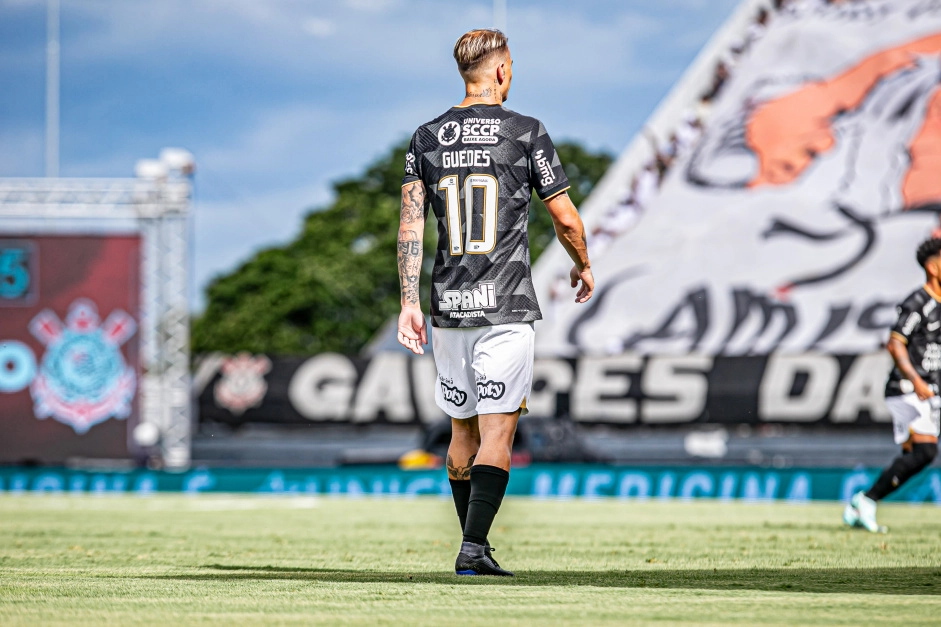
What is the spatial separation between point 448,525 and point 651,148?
76.4 feet

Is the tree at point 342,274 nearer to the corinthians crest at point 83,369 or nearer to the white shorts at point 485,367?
the corinthians crest at point 83,369

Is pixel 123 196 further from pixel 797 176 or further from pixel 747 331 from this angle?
pixel 797 176

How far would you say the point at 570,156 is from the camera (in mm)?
56969

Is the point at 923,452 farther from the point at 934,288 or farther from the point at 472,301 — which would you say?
the point at 472,301

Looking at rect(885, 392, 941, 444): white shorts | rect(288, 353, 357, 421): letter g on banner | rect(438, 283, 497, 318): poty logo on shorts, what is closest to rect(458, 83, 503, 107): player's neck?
rect(438, 283, 497, 318): poty logo on shorts

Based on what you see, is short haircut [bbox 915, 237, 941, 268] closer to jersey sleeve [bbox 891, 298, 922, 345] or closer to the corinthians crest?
jersey sleeve [bbox 891, 298, 922, 345]

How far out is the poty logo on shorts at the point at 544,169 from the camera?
17.7ft

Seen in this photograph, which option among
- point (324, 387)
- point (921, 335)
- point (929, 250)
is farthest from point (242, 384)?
point (929, 250)

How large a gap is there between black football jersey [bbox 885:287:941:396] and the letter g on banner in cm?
1623

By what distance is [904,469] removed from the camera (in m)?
9.34

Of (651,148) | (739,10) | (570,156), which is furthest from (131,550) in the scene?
(570,156)

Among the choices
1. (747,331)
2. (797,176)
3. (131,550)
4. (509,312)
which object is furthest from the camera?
(797,176)

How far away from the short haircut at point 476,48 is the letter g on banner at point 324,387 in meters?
19.0

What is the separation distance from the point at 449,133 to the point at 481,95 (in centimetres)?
22
